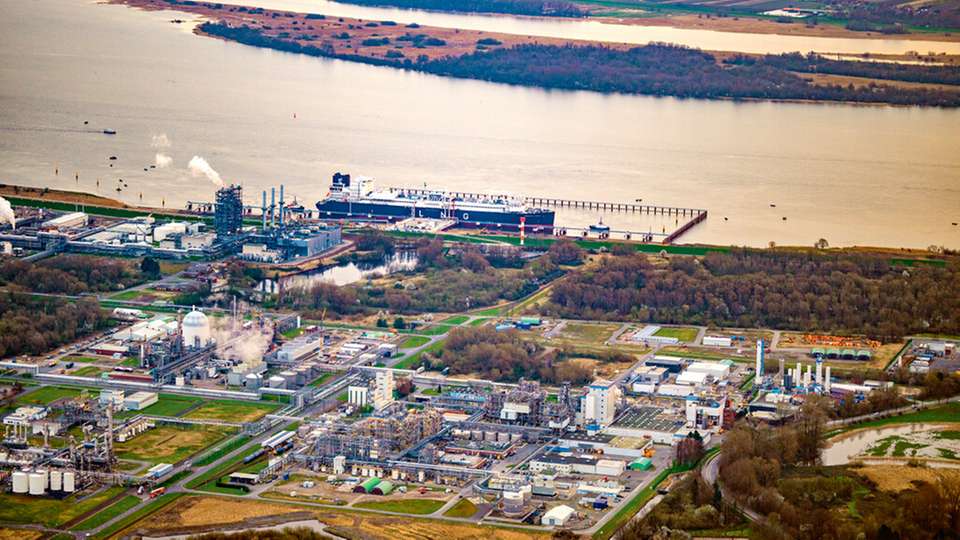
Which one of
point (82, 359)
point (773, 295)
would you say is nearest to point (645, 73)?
point (773, 295)

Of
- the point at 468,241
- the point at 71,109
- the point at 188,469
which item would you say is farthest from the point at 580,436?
the point at 71,109

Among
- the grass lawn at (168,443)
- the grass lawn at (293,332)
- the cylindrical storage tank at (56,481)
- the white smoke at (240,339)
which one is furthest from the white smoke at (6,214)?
the cylindrical storage tank at (56,481)

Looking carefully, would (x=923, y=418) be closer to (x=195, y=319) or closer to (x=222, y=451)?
(x=222, y=451)

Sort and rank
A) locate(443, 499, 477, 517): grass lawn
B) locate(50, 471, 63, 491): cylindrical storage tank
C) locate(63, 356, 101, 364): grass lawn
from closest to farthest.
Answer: locate(443, 499, 477, 517): grass lawn → locate(50, 471, 63, 491): cylindrical storage tank → locate(63, 356, 101, 364): grass lawn

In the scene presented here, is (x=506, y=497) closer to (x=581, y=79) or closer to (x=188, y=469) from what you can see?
(x=188, y=469)

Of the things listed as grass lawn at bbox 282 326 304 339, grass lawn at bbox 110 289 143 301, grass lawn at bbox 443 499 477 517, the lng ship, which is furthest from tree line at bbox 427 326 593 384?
the lng ship

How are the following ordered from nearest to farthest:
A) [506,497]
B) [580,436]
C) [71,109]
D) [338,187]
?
[506,497] < [580,436] < [338,187] < [71,109]

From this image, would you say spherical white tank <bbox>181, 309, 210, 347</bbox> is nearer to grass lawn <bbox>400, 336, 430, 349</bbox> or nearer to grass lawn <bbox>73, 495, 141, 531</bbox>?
grass lawn <bbox>400, 336, 430, 349</bbox>
